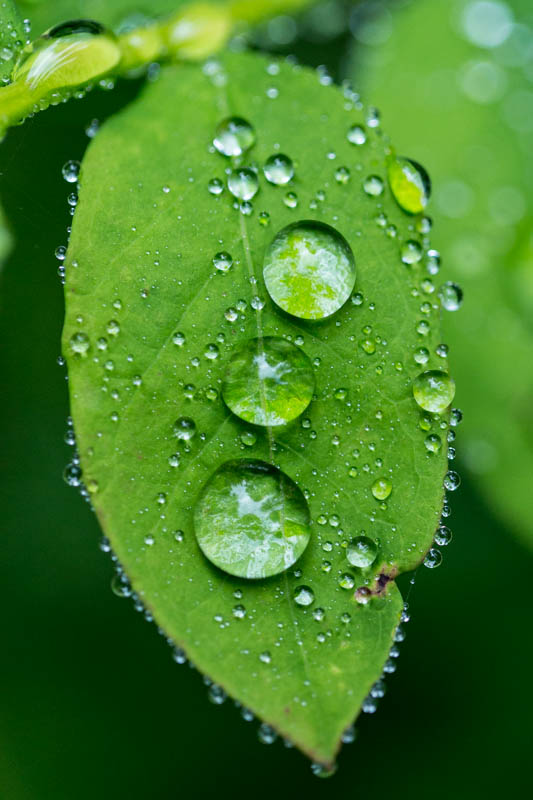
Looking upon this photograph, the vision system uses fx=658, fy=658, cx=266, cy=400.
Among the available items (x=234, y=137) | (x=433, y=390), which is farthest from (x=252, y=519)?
(x=234, y=137)

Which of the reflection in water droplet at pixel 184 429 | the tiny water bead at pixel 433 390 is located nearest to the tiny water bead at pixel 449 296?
the tiny water bead at pixel 433 390

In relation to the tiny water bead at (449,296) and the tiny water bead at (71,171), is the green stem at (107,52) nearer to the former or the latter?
the tiny water bead at (71,171)

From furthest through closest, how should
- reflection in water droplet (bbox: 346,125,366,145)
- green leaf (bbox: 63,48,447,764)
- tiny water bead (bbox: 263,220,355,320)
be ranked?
reflection in water droplet (bbox: 346,125,366,145)
tiny water bead (bbox: 263,220,355,320)
green leaf (bbox: 63,48,447,764)

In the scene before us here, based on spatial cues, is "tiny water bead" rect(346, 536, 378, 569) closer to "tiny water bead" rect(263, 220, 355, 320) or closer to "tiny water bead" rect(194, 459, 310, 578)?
"tiny water bead" rect(194, 459, 310, 578)

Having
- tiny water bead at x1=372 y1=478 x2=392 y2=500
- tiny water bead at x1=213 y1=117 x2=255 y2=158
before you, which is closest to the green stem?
tiny water bead at x1=213 y1=117 x2=255 y2=158

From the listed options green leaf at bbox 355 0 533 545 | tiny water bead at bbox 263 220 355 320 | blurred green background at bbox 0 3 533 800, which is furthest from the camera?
blurred green background at bbox 0 3 533 800

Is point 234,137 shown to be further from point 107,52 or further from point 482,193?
point 482,193

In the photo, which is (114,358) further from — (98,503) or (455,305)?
(455,305)
